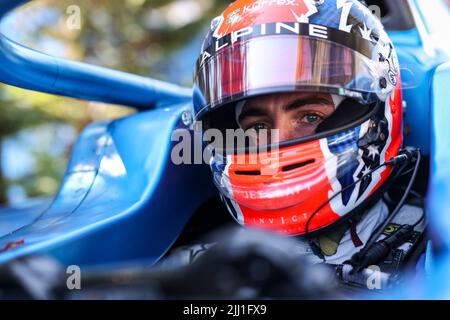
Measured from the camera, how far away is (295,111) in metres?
1.22

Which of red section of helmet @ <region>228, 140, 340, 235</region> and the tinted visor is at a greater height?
the tinted visor

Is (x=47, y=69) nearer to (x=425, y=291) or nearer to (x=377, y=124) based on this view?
(x=377, y=124)

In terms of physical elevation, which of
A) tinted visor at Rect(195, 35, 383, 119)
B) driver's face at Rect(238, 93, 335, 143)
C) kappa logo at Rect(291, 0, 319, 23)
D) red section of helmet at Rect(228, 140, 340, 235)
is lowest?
red section of helmet at Rect(228, 140, 340, 235)

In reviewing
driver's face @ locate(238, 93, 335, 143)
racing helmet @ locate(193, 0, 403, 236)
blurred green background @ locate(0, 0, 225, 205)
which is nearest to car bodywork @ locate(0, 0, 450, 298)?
racing helmet @ locate(193, 0, 403, 236)

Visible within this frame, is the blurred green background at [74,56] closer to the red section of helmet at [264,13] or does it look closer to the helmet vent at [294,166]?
the red section of helmet at [264,13]

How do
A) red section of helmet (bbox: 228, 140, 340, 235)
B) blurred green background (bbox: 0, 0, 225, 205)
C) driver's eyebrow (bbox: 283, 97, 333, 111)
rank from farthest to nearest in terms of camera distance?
blurred green background (bbox: 0, 0, 225, 205) → driver's eyebrow (bbox: 283, 97, 333, 111) → red section of helmet (bbox: 228, 140, 340, 235)

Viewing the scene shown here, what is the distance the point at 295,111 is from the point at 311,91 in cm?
10

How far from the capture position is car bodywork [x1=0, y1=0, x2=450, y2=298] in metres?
1.10

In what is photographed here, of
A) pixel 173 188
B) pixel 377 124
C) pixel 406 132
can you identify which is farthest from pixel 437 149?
pixel 173 188

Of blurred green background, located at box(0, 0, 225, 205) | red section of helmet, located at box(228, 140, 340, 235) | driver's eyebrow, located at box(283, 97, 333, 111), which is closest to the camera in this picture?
red section of helmet, located at box(228, 140, 340, 235)

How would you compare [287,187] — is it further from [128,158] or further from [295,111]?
[128,158]

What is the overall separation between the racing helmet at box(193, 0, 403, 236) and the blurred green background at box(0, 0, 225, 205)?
3.03 m

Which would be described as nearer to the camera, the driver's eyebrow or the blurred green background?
the driver's eyebrow

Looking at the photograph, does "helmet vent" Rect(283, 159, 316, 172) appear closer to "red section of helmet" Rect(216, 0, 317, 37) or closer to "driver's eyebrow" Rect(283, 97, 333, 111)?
"driver's eyebrow" Rect(283, 97, 333, 111)
